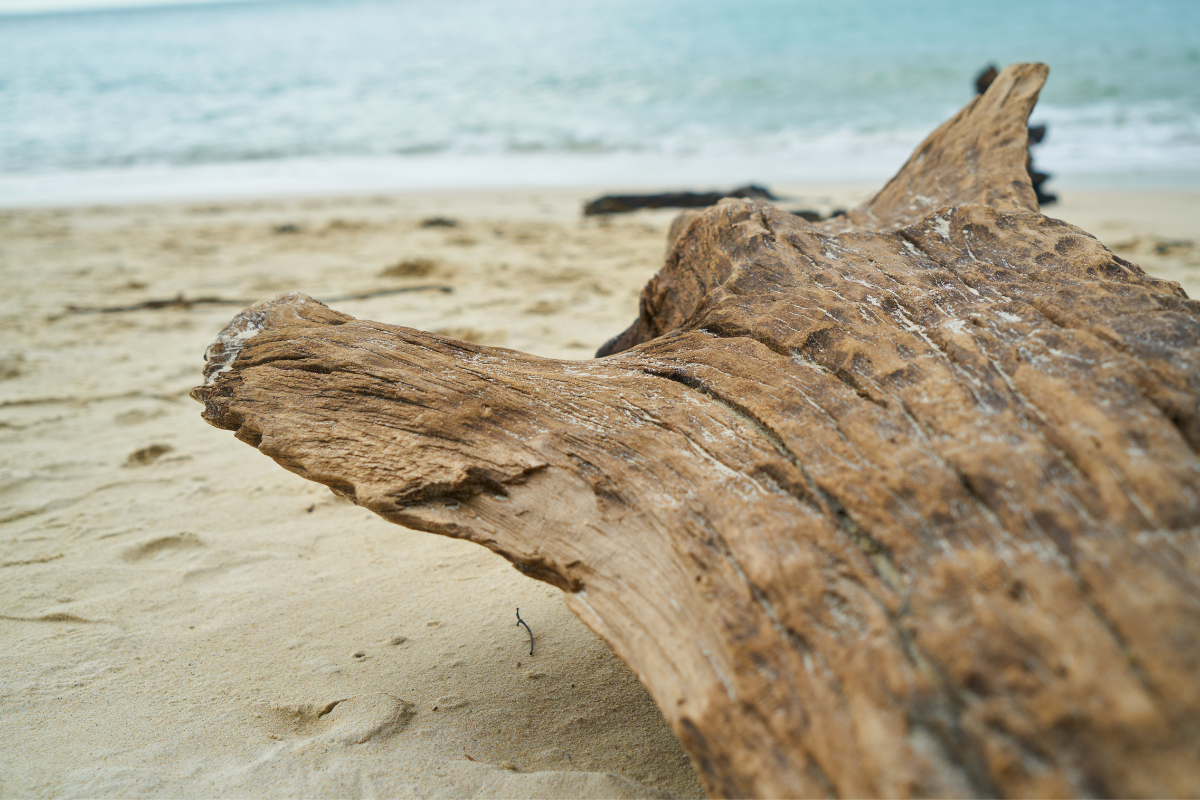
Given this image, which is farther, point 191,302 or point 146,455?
point 191,302

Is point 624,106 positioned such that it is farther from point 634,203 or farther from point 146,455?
point 146,455

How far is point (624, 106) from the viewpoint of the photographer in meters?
14.5

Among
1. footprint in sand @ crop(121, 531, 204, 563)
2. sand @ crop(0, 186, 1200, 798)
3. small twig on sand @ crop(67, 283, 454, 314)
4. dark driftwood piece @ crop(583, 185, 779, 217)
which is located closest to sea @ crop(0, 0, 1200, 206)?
dark driftwood piece @ crop(583, 185, 779, 217)

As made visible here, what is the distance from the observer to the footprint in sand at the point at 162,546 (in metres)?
2.05

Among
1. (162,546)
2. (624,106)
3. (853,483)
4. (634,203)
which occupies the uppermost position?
(624,106)

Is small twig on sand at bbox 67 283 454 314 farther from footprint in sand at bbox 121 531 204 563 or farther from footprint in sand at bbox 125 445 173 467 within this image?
footprint in sand at bbox 121 531 204 563

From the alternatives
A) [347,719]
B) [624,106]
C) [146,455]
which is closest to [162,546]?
[146,455]

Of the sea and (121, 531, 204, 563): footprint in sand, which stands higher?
the sea

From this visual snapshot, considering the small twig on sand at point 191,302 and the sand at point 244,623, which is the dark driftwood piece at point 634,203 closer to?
the small twig on sand at point 191,302

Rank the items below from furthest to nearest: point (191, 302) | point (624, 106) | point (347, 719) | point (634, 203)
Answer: point (624, 106) → point (634, 203) → point (191, 302) → point (347, 719)

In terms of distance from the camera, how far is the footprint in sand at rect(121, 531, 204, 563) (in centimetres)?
205

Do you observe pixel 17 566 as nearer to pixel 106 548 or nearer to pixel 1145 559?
pixel 106 548

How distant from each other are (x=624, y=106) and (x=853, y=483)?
577 inches

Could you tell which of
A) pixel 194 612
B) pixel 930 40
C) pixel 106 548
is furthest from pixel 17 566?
pixel 930 40
